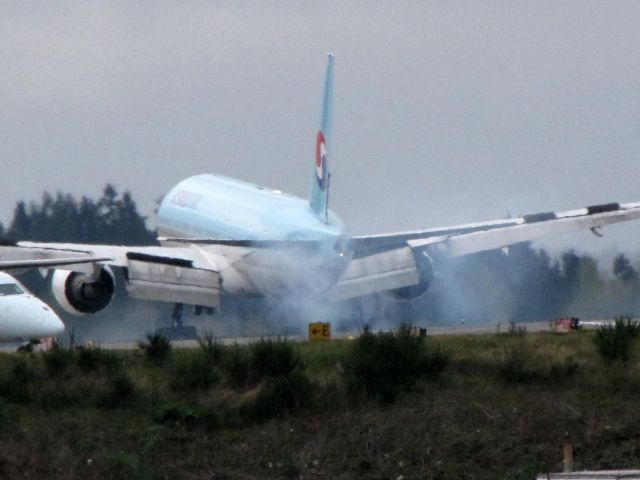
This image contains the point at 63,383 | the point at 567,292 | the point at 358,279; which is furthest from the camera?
the point at 567,292

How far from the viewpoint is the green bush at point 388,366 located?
31438 mm

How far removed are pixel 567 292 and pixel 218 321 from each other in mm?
11110

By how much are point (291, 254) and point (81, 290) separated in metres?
6.05

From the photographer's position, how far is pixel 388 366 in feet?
105

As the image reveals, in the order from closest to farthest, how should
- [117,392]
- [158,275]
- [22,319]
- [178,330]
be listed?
[117,392]
[22,319]
[178,330]
[158,275]

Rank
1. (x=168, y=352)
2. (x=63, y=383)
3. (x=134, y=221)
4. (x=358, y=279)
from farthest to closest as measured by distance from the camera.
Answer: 1. (x=134, y=221)
2. (x=358, y=279)
3. (x=168, y=352)
4. (x=63, y=383)

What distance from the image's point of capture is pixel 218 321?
188 ft

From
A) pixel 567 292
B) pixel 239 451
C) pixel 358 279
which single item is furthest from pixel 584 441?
pixel 567 292

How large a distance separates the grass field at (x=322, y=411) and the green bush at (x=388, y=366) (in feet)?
0.11

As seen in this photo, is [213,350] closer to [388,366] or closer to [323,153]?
[388,366]

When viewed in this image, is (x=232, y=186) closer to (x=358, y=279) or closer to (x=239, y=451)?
(x=358, y=279)

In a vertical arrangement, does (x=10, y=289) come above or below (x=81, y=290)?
below

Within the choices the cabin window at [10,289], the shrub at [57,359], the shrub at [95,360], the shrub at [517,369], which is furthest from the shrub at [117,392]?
the cabin window at [10,289]

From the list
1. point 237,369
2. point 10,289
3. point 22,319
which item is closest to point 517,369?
point 237,369
